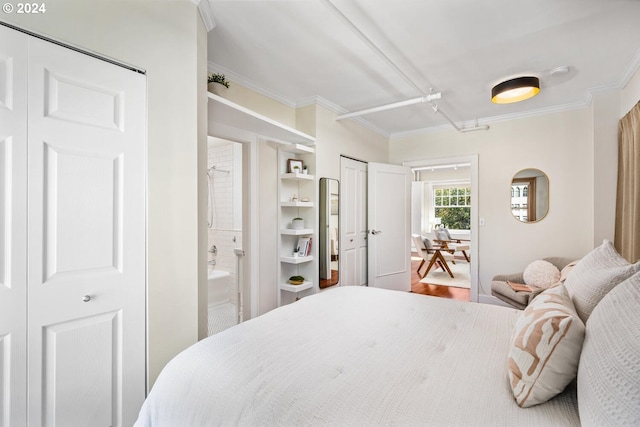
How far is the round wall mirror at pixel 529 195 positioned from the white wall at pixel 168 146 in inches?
158

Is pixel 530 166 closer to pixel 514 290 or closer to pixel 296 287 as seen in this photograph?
pixel 514 290

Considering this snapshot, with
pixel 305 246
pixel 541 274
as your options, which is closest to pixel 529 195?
pixel 541 274

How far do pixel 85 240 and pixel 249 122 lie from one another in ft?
5.45

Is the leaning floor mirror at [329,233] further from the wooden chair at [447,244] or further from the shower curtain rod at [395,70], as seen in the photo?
the wooden chair at [447,244]

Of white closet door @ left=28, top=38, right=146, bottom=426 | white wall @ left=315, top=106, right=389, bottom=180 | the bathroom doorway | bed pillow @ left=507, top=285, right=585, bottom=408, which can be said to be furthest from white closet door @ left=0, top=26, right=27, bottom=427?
the bathroom doorway

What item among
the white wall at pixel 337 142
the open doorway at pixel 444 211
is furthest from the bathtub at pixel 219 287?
the open doorway at pixel 444 211

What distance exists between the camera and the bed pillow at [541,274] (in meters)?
3.38

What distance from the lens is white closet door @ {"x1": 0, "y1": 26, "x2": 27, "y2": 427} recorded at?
3.99 feet

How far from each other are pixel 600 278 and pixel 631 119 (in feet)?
8.39

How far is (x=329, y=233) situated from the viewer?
3.63 m

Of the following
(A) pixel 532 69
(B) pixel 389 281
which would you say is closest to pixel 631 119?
(A) pixel 532 69

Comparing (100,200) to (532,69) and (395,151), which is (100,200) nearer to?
(532,69)

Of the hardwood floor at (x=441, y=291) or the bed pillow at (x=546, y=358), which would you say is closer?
the bed pillow at (x=546, y=358)

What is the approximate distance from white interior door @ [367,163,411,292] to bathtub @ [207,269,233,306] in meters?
2.04
